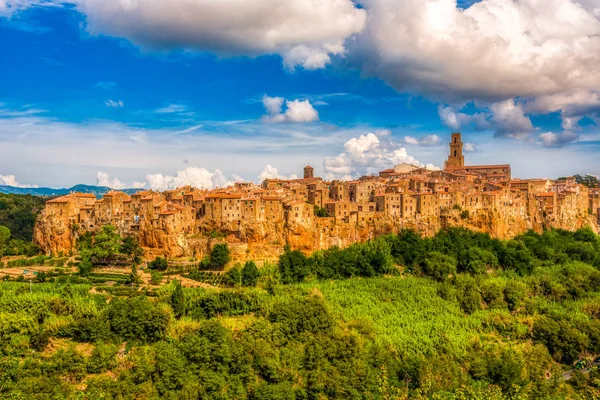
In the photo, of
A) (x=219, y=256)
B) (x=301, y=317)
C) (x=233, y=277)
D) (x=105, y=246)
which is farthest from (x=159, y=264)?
(x=301, y=317)

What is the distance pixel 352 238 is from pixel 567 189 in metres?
33.7

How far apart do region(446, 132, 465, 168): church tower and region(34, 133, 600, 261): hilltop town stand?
20.8 m

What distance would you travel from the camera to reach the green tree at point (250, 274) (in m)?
39.0

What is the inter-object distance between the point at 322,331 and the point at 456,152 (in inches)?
2181

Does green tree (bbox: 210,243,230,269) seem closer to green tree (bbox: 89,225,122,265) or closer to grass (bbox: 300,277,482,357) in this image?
grass (bbox: 300,277,482,357)

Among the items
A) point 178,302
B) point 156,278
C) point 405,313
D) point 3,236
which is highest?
point 3,236

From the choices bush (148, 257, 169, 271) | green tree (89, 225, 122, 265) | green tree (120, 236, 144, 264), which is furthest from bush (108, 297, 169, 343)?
green tree (89, 225, 122, 265)

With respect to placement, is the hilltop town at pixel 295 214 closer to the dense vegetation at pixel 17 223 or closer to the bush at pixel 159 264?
the bush at pixel 159 264

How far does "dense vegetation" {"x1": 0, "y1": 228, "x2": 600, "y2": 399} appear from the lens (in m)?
26.8

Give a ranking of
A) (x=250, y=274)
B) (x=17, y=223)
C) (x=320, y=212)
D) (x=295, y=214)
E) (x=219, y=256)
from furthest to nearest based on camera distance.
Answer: (x=17, y=223), (x=320, y=212), (x=295, y=214), (x=219, y=256), (x=250, y=274)

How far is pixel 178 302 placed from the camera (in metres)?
33.5

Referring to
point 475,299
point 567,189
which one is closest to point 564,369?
point 475,299

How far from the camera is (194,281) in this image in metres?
38.9

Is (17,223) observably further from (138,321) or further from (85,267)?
(138,321)
